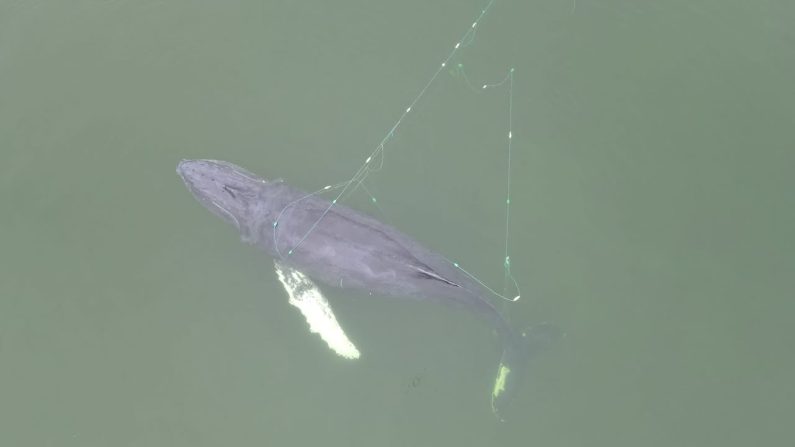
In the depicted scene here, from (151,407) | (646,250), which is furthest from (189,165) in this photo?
(646,250)

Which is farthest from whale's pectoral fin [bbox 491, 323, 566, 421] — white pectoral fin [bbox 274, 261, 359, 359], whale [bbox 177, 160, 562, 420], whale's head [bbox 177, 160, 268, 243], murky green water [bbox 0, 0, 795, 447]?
whale's head [bbox 177, 160, 268, 243]

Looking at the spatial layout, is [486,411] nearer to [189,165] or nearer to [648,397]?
[648,397]

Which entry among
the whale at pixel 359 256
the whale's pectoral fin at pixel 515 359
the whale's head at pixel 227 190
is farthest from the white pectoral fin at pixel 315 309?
the whale's pectoral fin at pixel 515 359

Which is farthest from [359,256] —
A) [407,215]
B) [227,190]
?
[227,190]

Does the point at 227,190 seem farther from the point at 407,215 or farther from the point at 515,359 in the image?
the point at 515,359

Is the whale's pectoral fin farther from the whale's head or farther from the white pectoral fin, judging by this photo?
the whale's head

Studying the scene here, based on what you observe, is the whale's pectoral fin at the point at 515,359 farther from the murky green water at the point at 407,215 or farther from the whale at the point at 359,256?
the murky green water at the point at 407,215
